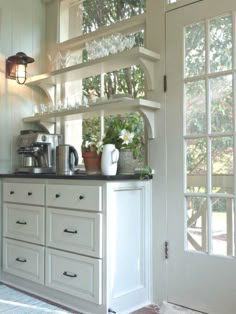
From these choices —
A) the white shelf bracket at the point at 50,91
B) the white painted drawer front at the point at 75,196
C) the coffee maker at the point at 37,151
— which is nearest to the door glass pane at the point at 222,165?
the white painted drawer front at the point at 75,196

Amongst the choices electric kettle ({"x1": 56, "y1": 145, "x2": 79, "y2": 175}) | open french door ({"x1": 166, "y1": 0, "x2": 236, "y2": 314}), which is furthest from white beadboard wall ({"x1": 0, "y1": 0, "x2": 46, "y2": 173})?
open french door ({"x1": 166, "y1": 0, "x2": 236, "y2": 314})

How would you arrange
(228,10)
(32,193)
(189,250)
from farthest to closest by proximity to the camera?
(32,193) < (189,250) < (228,10)

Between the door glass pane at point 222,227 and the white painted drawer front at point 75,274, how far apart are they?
0.72m

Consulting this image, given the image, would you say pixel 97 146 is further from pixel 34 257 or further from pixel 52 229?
pixel 34 257

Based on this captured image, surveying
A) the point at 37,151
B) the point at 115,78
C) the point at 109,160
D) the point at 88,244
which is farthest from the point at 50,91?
the point at 88,244

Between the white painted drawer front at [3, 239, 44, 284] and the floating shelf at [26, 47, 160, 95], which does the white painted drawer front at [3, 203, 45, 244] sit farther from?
the floating shelf at [26, 47, 160, 95]

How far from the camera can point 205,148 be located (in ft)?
7.69

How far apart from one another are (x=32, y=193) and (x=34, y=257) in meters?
0.46

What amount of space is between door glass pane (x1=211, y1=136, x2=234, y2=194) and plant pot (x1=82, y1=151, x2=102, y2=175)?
2.49 ft

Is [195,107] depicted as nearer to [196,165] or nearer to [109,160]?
[196,165]

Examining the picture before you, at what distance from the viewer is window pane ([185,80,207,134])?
236 centimetres

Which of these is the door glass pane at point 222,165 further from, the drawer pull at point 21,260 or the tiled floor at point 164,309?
the drawer pull at point 21,260

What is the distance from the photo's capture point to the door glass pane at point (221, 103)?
7.33 ft

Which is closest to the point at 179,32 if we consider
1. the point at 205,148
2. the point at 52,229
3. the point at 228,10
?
the point at 228,10
